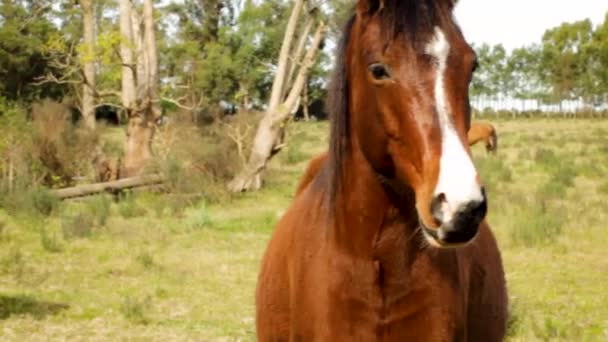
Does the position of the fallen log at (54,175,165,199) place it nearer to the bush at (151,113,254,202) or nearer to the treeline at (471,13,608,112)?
the bush at (151,113,254,202)

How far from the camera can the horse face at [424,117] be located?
181 centimetres

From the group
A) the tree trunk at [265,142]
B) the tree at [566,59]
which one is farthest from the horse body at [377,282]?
the tree at [566,59]

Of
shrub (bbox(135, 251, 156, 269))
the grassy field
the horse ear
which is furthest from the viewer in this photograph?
shrub (bbox(135, 251, 156, 269))

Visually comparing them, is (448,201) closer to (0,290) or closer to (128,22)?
(0,290)

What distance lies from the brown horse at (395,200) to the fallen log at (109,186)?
1094cm

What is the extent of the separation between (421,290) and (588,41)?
58112 millimetres

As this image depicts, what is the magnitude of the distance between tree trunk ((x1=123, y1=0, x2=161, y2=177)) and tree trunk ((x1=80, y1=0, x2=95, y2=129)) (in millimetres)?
1092

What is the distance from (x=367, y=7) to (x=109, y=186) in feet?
41.3

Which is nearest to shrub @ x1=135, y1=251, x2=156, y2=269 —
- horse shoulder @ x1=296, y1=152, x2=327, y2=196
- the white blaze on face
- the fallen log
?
the fallen log

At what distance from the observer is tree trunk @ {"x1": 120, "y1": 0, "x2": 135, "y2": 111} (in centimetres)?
1597

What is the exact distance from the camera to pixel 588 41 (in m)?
55.2

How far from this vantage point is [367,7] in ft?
7.43

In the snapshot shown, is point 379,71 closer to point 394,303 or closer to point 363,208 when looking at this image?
point 363,208

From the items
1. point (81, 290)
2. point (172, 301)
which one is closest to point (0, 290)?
point (81, 290)
